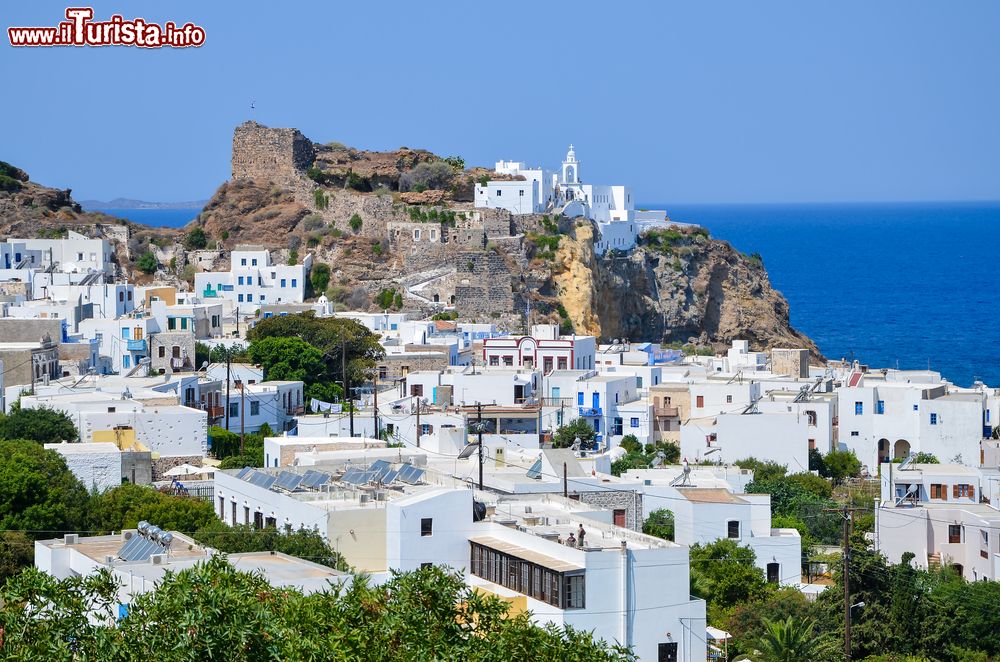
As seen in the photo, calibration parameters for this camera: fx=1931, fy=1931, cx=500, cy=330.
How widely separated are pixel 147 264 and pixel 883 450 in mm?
34230

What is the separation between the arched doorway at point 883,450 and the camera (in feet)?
151

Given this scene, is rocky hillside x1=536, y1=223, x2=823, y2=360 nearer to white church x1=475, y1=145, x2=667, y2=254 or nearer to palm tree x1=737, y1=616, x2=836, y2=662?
white church x1=475, y1=145, x2=667, y2=254

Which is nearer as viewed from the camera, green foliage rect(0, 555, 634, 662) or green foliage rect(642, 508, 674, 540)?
green foliage rect(0, 555, 634, 662)

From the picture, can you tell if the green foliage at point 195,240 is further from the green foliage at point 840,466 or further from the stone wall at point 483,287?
the green foliage at point 840,466

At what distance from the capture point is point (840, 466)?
44.3 m

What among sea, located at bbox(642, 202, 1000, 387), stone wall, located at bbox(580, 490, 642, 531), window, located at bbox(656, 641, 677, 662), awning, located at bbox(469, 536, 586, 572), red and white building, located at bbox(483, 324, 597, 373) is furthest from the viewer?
sea, located at bbox(642, 202, 1000, 387)

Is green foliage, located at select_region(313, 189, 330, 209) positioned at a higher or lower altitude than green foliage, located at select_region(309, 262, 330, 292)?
higher

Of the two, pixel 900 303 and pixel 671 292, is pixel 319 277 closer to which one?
pixel 671 292

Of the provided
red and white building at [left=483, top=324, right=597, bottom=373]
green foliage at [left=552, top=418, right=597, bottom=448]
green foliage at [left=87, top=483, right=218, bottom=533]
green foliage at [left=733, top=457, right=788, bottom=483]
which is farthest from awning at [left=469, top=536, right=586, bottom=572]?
red and white building at [left=483, top=324, right=597, bottom=373]

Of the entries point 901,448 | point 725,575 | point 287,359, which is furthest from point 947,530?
point 287,359

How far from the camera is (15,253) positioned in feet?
215

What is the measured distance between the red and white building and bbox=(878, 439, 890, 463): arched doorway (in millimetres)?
9694

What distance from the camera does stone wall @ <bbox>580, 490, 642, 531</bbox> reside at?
3144 centimetres

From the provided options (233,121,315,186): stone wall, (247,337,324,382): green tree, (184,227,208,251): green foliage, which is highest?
(233,121,315,186): stone wall
